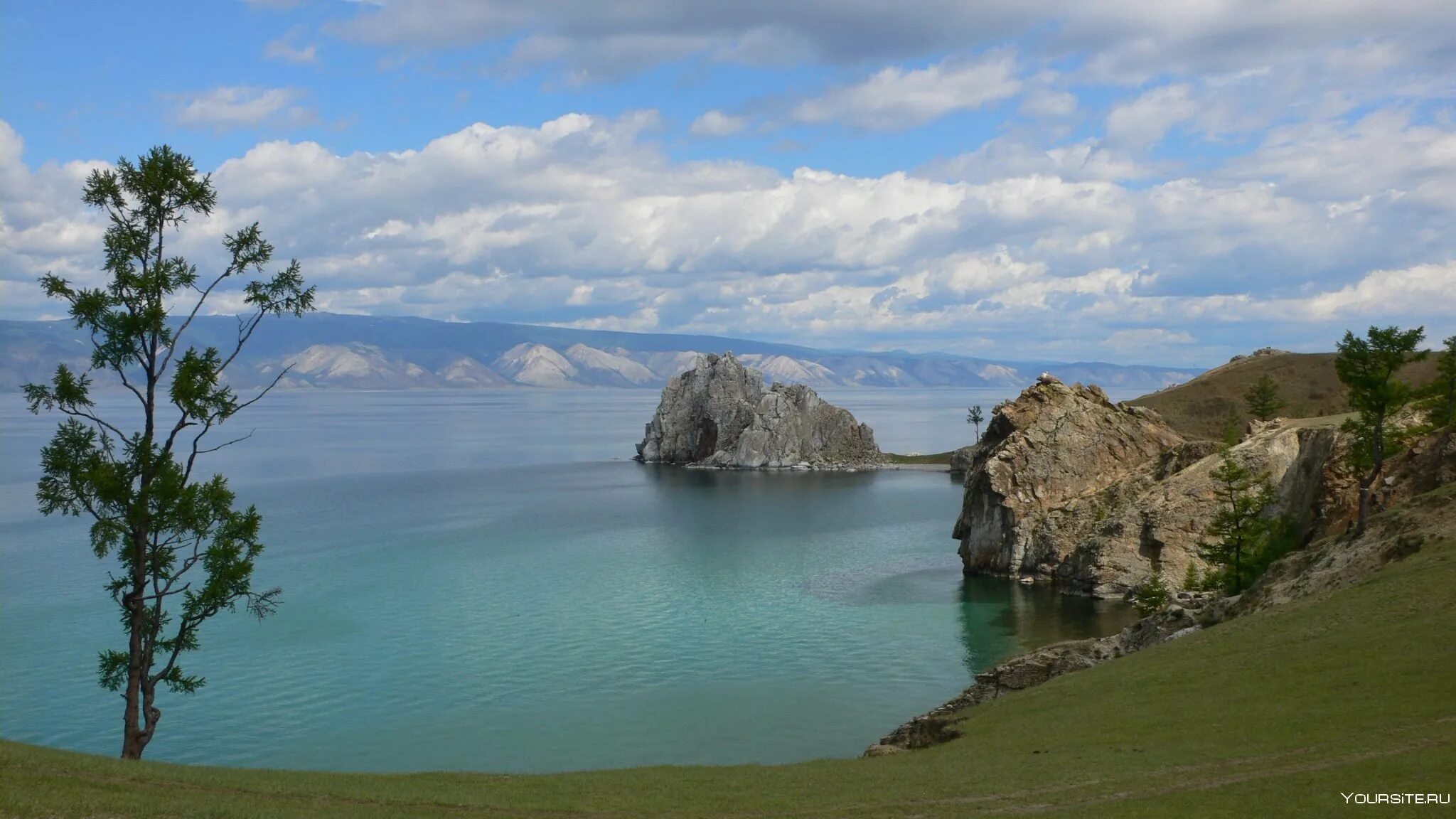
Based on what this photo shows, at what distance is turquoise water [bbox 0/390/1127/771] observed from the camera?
47.8 meters

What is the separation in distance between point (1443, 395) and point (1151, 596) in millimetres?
20242

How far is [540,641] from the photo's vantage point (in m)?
66.6

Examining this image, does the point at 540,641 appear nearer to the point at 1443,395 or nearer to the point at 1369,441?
the point at 1369,441

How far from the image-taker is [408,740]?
1868 inches

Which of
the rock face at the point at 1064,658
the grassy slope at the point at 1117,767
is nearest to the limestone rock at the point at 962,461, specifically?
the rock face at the point at 1064,658

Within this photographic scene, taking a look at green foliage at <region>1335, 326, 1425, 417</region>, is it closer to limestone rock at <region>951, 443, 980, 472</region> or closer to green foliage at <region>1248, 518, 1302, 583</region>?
green foliage at <region>1248, 518, 1302, 583</region>

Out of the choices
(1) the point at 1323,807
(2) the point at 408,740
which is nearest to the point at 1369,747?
(1) the point at 1323,807

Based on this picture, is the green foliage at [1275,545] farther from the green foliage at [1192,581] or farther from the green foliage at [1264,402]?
the green foliage at [1264,402]

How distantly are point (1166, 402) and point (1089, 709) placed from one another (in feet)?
470

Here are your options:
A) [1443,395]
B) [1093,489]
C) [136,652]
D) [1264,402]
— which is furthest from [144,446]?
[1264,402]

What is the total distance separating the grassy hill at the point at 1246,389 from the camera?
152000 mm

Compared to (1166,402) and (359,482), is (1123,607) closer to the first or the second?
(1166,402)

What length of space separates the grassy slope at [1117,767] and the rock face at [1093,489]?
123 feet

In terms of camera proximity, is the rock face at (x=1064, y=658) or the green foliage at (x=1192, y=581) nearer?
the rock face at (x=1064, y=658)
